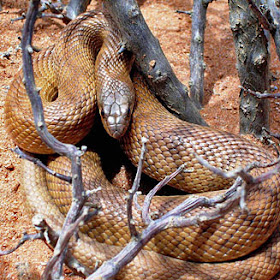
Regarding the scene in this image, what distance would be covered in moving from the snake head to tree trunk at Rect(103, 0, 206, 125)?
0.27m

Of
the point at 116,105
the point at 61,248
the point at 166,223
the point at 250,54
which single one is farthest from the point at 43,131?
the point at 250,54

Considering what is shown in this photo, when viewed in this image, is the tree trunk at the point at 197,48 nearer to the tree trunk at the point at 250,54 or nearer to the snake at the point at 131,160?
the tree trunk at the point at 250,54

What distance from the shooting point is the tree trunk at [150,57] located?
128 inches

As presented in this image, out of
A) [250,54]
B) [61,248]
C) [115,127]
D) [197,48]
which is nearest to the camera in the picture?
[61,248]

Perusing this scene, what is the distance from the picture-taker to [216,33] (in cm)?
592

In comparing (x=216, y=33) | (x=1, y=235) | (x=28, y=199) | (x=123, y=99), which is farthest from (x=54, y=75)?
(x=216, y=33)

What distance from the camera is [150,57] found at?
11.5ft

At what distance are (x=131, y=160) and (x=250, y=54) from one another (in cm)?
156

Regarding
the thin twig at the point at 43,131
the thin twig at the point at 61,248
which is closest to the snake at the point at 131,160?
the thin twig at the point at 61,248

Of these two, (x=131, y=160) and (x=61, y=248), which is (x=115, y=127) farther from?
(x=61, y=248)

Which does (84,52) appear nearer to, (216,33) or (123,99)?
(123,99)

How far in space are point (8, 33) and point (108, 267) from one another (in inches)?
167

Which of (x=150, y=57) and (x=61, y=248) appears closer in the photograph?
(x=61, y=248)

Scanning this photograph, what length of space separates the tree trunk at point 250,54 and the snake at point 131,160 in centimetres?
71
